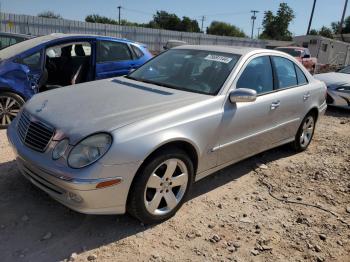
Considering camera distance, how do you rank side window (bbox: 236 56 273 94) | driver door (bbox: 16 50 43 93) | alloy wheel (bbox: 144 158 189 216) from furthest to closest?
driver door (bbox: 16 50 43 93), side window (bbox: 236 56 273 94), alloy wheel (bbox: 144 158 189 216)

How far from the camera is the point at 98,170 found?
2857 millimetres

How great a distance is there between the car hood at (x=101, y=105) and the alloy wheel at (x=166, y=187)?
511 millimetres

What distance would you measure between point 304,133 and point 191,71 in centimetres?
250

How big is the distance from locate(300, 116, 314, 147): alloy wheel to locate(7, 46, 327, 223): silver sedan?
0.75 meters

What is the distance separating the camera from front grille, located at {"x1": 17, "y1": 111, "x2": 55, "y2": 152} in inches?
124

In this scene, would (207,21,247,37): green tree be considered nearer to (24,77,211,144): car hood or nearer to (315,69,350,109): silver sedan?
(315,69,350,109): silver sedan

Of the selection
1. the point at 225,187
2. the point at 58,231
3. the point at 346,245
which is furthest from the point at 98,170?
the point at 346,245

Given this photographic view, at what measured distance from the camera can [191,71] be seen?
4312 millimetres

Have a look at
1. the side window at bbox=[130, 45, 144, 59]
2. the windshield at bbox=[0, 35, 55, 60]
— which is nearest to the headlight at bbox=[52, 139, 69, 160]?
the windshield at bbox=[0, 35, 55, 60]

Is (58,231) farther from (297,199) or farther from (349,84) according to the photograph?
(349,84)

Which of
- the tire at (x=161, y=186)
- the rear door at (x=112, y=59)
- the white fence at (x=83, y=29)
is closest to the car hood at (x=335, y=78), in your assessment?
the rear door at (x=112, y=59)

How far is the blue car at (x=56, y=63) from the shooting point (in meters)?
5.88

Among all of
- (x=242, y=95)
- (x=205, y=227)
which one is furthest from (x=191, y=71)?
(x=205, y=227)

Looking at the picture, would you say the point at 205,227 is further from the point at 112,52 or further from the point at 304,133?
the point at 112,52
